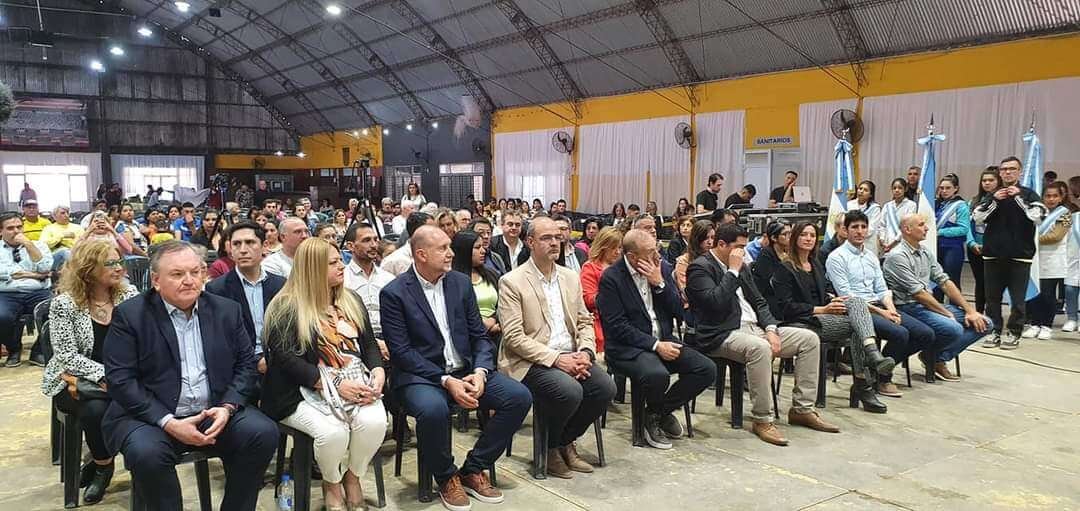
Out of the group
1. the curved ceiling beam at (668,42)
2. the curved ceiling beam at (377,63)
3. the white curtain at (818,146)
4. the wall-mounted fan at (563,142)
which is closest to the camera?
the white curtain at (818,146)

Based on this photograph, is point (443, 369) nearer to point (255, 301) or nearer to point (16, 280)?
point (255, 301)

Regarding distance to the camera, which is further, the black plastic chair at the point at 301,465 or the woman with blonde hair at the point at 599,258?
the woman with blonde hair at the point at 599,258

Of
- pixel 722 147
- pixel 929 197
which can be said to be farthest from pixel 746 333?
pixel 722 147

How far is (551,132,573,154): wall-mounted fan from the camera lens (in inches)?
682

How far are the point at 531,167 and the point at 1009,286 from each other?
1318cm

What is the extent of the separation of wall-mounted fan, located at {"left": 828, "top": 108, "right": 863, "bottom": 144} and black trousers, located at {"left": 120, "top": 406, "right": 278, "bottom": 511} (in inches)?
430

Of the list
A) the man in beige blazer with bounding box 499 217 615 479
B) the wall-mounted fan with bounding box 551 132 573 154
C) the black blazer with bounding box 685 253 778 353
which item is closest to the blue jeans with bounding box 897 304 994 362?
the black blazer with bounding box 685 253 778 353

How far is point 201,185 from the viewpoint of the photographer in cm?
2605

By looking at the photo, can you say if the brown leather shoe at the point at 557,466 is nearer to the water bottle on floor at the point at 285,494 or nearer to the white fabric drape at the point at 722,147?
the water bottle on floor at the point at 285,494

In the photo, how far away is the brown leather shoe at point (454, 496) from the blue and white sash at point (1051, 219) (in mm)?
6231

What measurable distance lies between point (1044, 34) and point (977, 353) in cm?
592

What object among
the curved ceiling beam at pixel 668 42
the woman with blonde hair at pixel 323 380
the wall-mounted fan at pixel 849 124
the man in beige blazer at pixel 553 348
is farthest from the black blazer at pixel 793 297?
the curved ceiling beam at pixel 668 42

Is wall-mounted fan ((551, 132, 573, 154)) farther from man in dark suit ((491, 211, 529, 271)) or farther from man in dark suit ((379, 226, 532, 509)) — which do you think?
man in dark suit ((379, 226, 532, 509))

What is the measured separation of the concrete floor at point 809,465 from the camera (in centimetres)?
322
